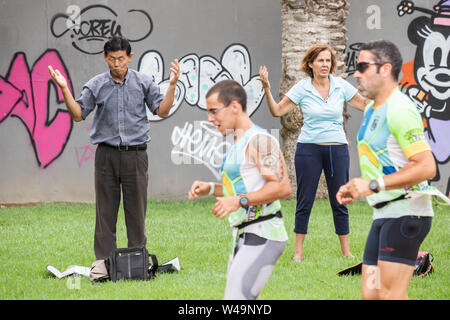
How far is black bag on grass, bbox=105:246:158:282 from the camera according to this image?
240 inches

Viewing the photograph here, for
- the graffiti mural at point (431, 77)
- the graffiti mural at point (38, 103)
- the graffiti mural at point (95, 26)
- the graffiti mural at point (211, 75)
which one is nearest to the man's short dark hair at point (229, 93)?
the graffiti mural at point (211, 75)

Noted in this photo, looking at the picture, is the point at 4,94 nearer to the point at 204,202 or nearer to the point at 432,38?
the point at 204,202

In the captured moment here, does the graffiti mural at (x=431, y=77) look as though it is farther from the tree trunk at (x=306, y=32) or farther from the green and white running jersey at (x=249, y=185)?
the green and white running jersey at (x=249, y=185)

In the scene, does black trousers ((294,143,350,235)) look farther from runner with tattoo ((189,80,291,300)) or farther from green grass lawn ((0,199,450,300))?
runner with tattoo ((189,80,291,300))

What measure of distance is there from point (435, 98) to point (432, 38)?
1.11 m

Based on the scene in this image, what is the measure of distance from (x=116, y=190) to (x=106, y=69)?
5983 millimetres

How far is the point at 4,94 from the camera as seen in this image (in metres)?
12.1

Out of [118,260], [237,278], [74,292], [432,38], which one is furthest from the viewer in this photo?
[432,38]

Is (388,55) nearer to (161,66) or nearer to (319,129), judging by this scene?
(319,129)

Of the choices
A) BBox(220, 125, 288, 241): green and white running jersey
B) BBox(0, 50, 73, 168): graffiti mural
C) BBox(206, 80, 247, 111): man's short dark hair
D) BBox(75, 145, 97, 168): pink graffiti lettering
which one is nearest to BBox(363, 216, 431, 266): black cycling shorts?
BBox(220, 125, 288, 241): green and white running jersey

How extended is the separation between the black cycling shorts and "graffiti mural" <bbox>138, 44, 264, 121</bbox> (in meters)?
8.69

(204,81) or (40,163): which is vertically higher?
(204,81)

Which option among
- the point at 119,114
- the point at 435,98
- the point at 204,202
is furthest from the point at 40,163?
the point at 435,98

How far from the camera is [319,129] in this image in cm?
696
